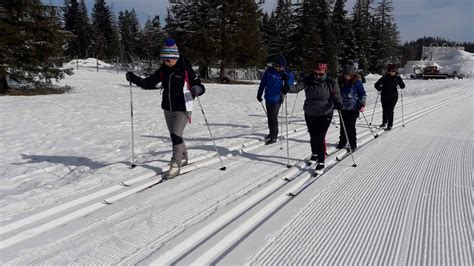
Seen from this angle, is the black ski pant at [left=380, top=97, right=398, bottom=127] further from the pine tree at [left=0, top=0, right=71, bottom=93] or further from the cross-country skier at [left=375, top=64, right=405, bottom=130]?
the pine tree at [left=0, top=0, right=71, bottom=93]

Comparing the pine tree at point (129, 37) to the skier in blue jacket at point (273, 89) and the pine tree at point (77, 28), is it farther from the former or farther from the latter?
the skier in blue jacket at point (273, 89)

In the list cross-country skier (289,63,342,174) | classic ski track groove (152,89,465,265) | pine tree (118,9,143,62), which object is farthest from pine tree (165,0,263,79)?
pine tree (118,9,143,62)

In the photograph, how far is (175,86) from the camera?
5281mm

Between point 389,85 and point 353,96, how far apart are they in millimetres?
3591

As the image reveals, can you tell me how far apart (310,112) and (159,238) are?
346cm

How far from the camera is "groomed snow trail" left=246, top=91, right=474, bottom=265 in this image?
11.0ft

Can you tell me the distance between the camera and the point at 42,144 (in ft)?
26.0

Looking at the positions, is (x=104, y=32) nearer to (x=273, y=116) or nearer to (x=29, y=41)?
(x=29, y=41)

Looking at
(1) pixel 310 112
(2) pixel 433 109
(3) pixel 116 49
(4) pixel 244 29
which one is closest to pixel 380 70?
(4) pixel 244 29

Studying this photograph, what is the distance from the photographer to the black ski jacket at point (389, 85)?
10516mm

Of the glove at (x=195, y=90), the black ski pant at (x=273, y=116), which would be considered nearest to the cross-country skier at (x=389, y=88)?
the black ski pant at (x=273, y=116)

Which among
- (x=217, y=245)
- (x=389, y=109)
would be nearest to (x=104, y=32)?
(x=389, y=109)

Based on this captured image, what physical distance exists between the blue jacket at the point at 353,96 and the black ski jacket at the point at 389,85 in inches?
126

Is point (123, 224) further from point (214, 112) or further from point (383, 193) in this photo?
point (214, 112)
